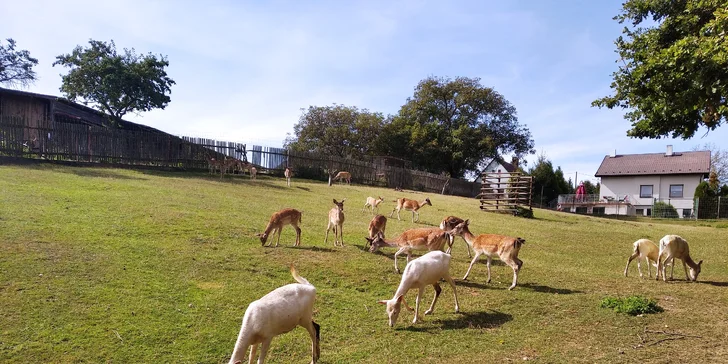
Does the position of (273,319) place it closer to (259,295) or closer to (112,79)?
(259,295)

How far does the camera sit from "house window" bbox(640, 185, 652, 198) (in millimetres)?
55375

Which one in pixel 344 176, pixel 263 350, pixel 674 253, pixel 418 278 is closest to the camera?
pixel 263 350

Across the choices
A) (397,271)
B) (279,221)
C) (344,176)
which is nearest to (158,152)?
(344,176)

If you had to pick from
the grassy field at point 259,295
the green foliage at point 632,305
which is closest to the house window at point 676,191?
the grassy field at point 259,295

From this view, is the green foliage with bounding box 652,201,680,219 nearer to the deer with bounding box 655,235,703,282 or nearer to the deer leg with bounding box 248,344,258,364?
the deer with bounding box 655,235,703,282

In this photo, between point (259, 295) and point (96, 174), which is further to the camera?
point (96, 174)

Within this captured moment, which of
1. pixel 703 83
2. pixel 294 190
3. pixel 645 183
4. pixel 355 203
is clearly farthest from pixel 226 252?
pixel 645 183

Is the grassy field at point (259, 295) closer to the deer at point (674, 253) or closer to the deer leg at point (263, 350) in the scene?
the deer at point (674, 253)

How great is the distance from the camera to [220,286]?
9.57 metres

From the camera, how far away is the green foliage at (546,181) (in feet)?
187

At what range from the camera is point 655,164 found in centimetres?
5591

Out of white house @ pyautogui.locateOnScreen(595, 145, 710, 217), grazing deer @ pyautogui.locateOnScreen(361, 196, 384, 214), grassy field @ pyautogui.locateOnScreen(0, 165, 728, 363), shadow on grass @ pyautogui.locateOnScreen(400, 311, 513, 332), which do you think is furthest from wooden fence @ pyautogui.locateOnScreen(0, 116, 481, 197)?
shadow on grass @ pyautogui.locateOnScreen(400, 311, 513, 332)

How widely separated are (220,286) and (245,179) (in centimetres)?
2119

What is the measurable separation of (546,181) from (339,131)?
25.2 metres
